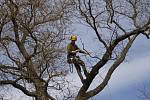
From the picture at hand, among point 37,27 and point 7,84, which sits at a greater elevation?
point 37,27

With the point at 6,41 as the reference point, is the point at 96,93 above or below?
below

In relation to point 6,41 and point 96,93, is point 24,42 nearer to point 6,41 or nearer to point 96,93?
point 6,41

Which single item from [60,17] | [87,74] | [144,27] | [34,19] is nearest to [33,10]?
[34,19]

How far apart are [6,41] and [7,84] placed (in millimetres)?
1507

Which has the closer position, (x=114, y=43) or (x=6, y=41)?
(x=114, y=43)

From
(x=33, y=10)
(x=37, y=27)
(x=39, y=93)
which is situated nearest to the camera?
(x=33, y=10)

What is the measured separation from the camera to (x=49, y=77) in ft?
40.5

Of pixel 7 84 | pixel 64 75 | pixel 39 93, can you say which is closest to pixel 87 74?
pixel 64 75

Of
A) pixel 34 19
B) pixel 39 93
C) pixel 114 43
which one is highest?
pixel 34 19

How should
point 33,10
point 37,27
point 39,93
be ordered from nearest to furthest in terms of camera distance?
point 33,10 → point 39,93 → point 37,27

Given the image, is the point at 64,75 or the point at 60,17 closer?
the point at 64,75

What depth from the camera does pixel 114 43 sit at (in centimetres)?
1282

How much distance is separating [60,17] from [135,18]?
104 inches

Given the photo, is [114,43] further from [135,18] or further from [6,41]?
[6,41]
